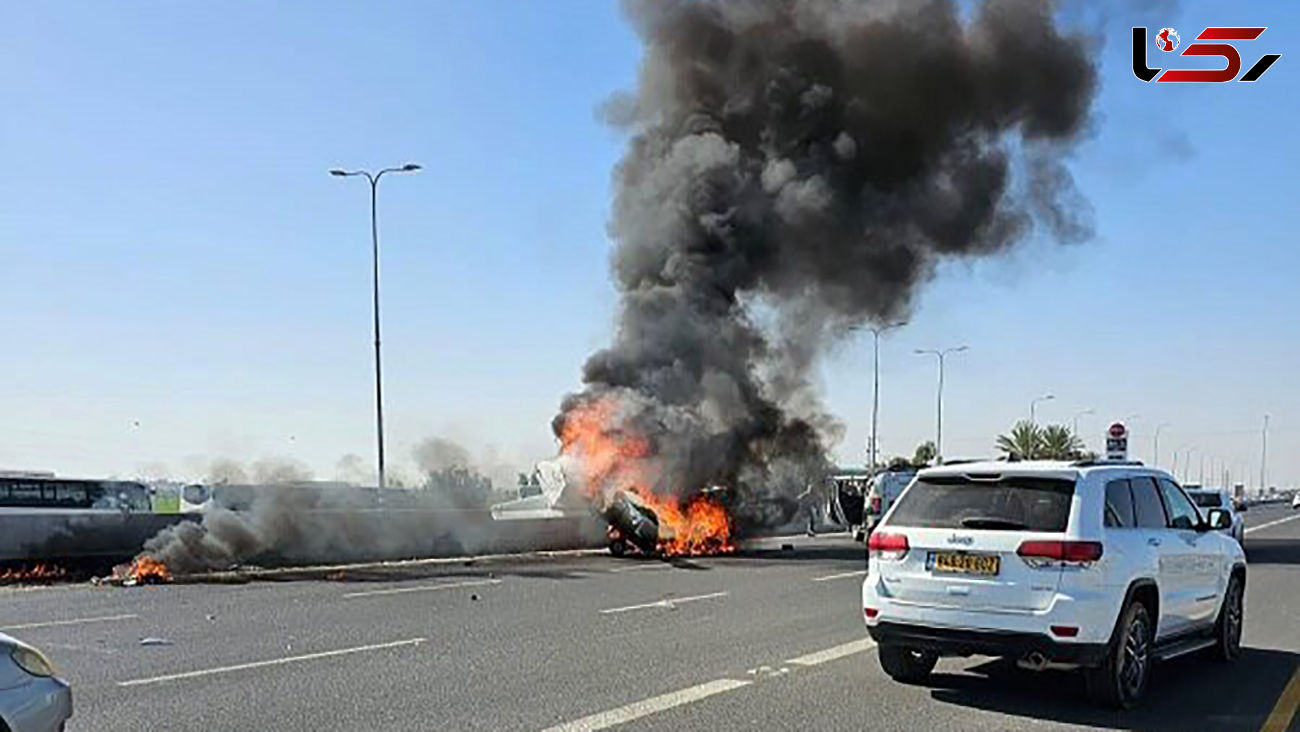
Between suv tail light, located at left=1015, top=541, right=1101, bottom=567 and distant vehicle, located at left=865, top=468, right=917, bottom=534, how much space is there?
→ 19.2 meters

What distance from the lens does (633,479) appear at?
24719mm

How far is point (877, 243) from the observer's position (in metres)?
30.9

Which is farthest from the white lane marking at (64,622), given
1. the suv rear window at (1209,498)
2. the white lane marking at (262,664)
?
the suv rear window at (1209,498)

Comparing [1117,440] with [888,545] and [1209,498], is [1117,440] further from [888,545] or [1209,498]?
[888,545]

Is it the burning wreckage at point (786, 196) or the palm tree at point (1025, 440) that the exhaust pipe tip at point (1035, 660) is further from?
the palm tree at point (1025, 440)

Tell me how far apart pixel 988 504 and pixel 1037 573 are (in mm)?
682

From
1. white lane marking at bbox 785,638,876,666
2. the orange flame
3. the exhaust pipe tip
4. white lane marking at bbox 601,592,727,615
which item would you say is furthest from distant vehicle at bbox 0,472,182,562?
the exhaust pipe tip

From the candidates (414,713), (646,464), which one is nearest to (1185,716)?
(414,713)

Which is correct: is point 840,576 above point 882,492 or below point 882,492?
below

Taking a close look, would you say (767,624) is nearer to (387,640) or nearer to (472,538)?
(387,640)

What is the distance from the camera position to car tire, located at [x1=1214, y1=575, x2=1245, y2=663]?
10.1 metres

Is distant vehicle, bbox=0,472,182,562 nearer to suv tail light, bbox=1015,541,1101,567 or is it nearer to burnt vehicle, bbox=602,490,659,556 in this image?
burnt vehicle, bbox=602,490,659,556

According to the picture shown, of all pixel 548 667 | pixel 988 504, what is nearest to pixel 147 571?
pixel 548 667

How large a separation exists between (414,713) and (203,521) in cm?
1309
